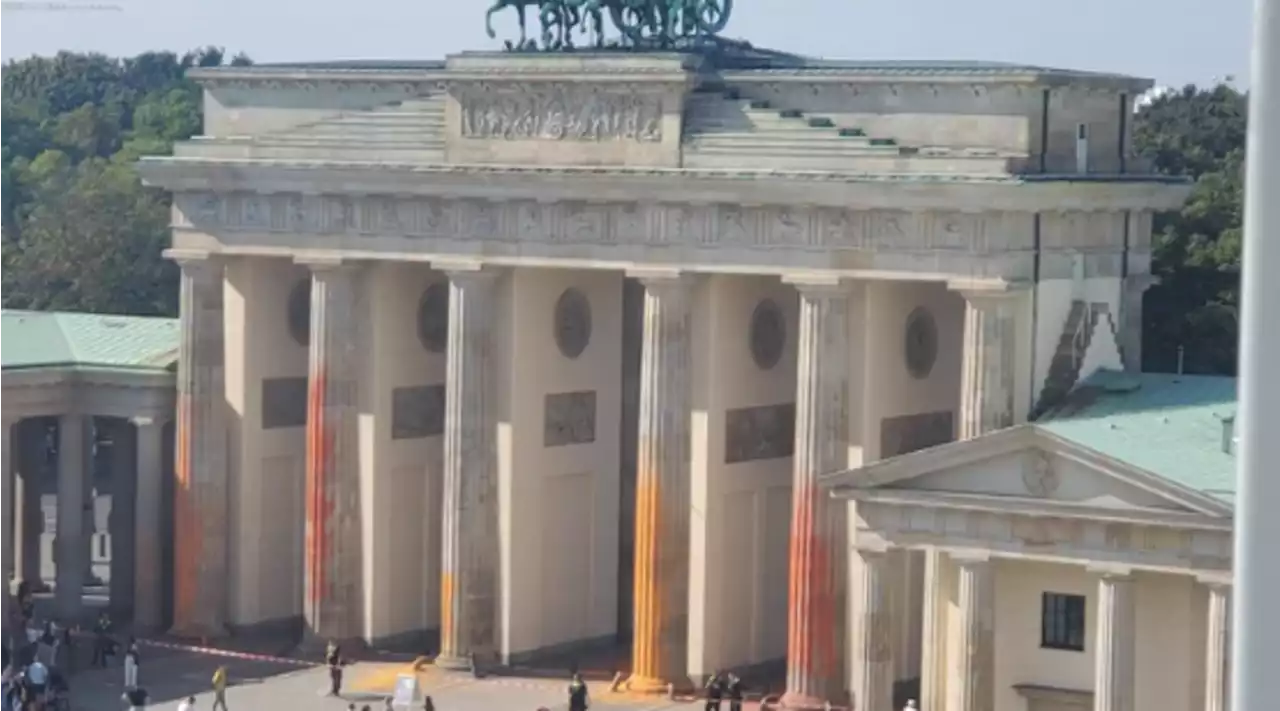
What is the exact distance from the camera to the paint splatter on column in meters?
63.4

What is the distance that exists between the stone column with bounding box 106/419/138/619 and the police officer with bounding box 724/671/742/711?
65.6 ft

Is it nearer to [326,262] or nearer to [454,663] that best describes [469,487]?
[454,663]

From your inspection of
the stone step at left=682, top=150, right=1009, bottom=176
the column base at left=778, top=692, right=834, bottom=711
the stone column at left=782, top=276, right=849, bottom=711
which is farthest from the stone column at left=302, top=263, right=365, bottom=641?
the column base at left=778, top=692, right=834, bottom=711

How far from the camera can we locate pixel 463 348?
5919cm

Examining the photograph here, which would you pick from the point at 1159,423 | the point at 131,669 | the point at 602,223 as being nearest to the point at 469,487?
the point at 602,223

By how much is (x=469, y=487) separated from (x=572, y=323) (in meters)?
4.75

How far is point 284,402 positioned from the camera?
213ft

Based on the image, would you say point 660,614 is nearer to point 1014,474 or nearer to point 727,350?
point 727,350

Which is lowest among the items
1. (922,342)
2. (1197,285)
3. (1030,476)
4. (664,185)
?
(1030,476)

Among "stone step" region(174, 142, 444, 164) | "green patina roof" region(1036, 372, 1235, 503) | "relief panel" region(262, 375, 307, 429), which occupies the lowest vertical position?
"relief panel" region(262, 375, 307, 429)

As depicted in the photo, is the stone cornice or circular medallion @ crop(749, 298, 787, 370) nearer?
the stone cornice

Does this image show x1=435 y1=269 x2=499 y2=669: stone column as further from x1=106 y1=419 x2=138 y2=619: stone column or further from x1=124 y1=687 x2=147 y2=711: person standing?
x1=106 y1=419 x2=138 y2=619: stone column

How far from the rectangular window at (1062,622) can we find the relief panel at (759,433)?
10.3 meters

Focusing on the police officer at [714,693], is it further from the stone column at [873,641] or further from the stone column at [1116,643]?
the stone column at [1116,643]
